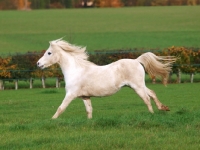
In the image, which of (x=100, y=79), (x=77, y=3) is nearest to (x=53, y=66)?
(x=100, y=79)

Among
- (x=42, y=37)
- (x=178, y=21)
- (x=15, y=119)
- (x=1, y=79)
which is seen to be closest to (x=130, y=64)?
(x=15, y=119)

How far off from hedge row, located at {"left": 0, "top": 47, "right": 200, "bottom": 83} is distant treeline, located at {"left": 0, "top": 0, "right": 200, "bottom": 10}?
68993mm

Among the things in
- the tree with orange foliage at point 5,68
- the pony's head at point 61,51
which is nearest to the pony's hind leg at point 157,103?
the pony's head at point 61,51

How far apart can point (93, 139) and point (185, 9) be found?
77.9m

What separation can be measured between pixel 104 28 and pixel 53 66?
3697 centimetres

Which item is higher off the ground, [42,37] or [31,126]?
[31,126]

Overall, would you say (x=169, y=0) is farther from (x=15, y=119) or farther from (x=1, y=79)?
(x=15, y=119)

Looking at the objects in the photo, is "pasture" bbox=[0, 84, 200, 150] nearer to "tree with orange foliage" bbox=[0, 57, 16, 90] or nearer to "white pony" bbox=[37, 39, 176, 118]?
"white pony" bbox=[37, 39, 176, 118]

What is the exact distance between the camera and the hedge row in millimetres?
33562

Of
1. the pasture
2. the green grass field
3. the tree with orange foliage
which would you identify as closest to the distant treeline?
the green grass field

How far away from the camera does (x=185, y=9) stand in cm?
8688

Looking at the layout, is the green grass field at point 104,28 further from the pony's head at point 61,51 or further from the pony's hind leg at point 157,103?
the pony's hind leg at point 157,103

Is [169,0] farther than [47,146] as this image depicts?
Yes

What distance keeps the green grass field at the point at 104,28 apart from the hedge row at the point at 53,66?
57.3 feet
